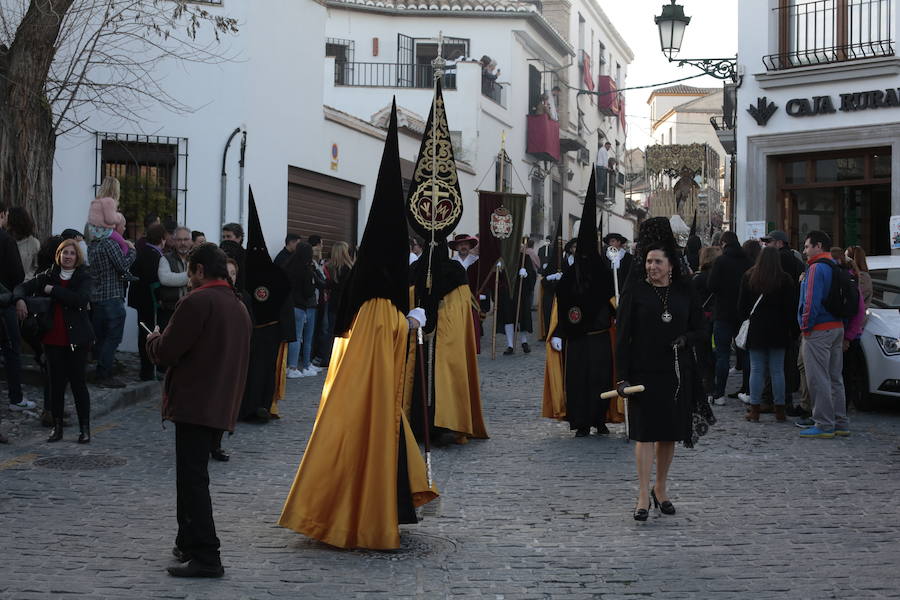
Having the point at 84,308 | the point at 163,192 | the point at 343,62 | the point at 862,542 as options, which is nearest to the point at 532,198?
the point at 343,62

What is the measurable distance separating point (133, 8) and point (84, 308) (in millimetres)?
7682

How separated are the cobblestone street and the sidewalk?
0.20 metres

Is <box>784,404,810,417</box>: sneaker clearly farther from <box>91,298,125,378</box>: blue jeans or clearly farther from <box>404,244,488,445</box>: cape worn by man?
<box>91,298,125,378</box>: blue jeans

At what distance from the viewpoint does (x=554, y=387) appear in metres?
11.5

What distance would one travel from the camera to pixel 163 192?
17.3 metres

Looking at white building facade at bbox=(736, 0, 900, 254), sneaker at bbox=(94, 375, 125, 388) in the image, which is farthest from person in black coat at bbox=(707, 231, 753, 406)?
white building facade at bbox=(736, 0, 900, 254)

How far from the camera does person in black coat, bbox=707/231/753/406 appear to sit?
13281 mm

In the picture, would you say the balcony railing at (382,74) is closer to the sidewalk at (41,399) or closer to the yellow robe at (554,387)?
the sidewalk at (41,399)

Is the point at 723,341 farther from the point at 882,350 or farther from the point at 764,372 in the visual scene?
the point at 882,350

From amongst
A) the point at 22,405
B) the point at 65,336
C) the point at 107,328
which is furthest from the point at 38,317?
the point at 107,328

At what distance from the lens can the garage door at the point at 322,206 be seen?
65.9 feet

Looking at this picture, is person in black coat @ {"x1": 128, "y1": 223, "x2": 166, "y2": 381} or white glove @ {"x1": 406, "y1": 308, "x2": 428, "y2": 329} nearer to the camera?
white glove @ {"x1": 406, "y1": 308, "x2": 428, "y2": 329}

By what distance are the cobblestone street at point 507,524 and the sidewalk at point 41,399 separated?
Answer: 205 millimetres

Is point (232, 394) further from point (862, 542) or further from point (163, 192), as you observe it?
point (163, 192)
